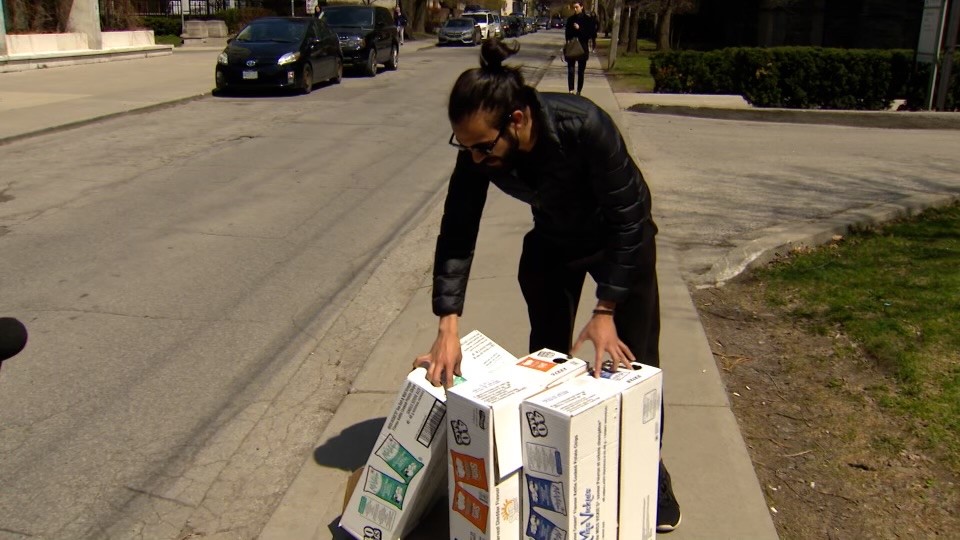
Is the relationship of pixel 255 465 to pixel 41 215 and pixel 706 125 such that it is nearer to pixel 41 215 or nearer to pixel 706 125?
pixel 41 215

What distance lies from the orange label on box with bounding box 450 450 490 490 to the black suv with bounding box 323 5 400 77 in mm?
21267

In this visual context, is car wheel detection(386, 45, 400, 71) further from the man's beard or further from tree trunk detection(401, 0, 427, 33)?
tree trunk detection(401, 0, 427, 33)

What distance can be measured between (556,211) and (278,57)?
16.6m

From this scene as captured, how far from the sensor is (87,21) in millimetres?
26234

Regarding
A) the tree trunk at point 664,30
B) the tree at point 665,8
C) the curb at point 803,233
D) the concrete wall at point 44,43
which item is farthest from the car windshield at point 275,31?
the tree trunk at point 664,30

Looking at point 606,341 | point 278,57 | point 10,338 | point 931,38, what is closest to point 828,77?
point 931,38

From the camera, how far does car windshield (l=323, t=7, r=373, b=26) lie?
2476 cm

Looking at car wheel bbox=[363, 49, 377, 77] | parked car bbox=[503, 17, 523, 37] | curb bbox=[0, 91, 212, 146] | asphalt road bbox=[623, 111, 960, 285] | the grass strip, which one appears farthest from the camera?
parked car bbox=[503, 17, 523, 37]

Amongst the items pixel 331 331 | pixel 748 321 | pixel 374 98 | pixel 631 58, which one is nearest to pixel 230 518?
pixel 331 331

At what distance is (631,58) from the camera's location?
33.3 metres

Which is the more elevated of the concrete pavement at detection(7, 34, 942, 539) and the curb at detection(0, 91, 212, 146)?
the curb at detection(0, 91, 212, 146)

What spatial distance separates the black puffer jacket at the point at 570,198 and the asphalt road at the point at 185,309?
4.56ft

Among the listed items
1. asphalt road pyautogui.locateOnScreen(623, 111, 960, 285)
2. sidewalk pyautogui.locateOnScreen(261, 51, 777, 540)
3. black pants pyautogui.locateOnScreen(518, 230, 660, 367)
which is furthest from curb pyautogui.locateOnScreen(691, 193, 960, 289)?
black pants pyautogui.locateOnScreen(518, 230, 660, 367)

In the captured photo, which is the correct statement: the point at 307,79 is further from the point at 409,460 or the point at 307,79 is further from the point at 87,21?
the point at 409,460
